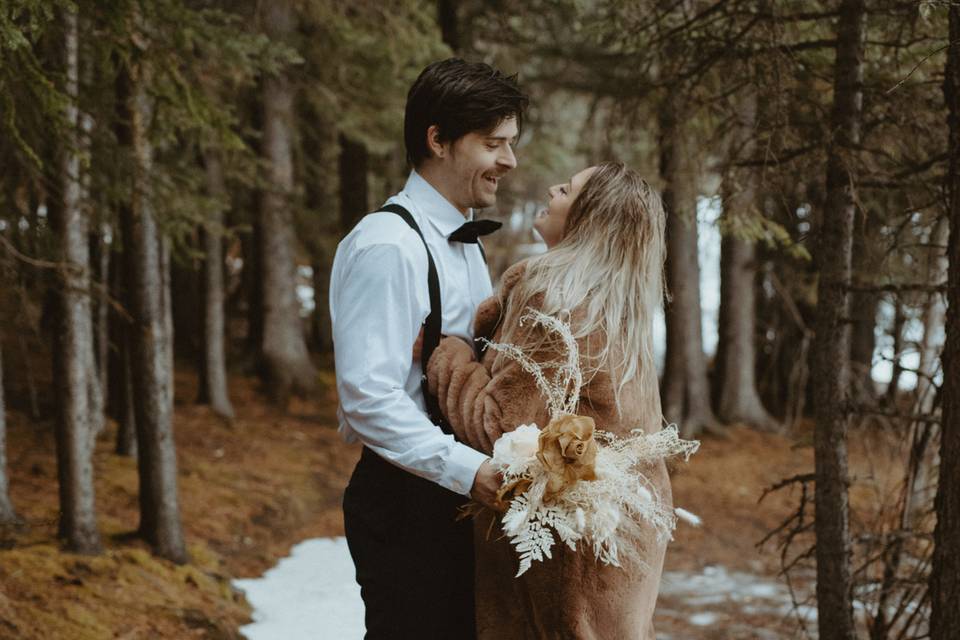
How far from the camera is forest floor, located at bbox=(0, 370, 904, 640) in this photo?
5164 millimetres

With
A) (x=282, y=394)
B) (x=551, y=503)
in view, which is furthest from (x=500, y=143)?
(x=282, y=394)

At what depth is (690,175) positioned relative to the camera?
5816 mm

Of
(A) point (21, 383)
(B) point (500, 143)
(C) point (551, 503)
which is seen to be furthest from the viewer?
(A) point (21, 383)

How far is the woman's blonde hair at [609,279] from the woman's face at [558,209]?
0.11ft

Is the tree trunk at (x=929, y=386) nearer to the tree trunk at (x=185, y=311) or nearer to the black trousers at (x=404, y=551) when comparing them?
the black trousers at (x=404, y=551)

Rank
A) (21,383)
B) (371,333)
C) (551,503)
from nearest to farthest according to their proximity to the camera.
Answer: (551,503) → (371,333) → (21,383)

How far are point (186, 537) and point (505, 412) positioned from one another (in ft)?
19.1

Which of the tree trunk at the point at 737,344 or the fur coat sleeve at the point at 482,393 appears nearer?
the fur coat sleeve at the point at 482,393

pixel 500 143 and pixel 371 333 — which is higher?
pixel 500 143

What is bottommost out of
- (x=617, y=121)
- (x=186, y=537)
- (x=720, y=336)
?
(x=186, y=537)

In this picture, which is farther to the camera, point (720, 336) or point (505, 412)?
point (720, 336)

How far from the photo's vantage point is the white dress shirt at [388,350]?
228cm

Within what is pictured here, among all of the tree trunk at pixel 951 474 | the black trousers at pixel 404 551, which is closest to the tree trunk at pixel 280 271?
the tree trunk at pixel 951 474

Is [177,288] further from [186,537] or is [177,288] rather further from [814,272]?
[814,272]
